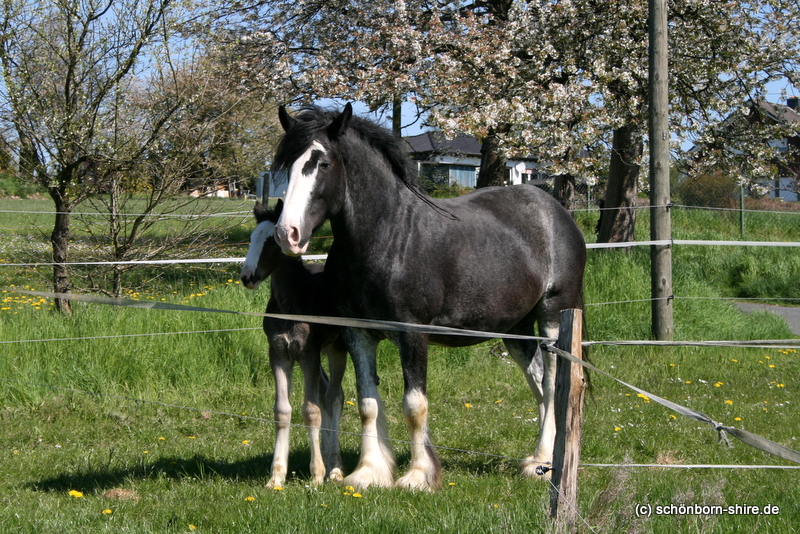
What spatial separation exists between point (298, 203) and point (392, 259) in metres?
0.76

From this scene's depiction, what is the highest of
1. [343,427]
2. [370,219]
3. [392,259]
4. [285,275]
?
[370,219]

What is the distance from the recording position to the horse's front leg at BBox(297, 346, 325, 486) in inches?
185

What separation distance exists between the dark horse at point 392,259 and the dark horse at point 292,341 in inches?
10.7

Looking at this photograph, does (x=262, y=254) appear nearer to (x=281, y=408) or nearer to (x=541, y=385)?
(x=281, y=408)

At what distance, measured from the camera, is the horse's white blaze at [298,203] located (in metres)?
3.83

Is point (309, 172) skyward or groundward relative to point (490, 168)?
groundward

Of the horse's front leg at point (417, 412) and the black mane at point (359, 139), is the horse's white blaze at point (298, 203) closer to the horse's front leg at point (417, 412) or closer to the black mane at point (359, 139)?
the black mane at point (359, 139)

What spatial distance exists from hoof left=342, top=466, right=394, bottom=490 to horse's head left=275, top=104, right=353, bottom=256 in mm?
1481

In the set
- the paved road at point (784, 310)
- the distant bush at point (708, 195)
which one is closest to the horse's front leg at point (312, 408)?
the paved road at point (784, 310)

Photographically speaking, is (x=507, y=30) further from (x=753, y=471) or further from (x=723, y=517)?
(x=723, y=517)

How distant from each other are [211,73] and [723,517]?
847 centimetres

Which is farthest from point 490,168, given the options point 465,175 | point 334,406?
point 465,175

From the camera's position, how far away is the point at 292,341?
4.66 metres

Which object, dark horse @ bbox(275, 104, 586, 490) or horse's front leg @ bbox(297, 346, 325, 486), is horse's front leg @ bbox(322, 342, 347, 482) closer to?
horse's front leg @ bbox(297, 346, 325, 486)
